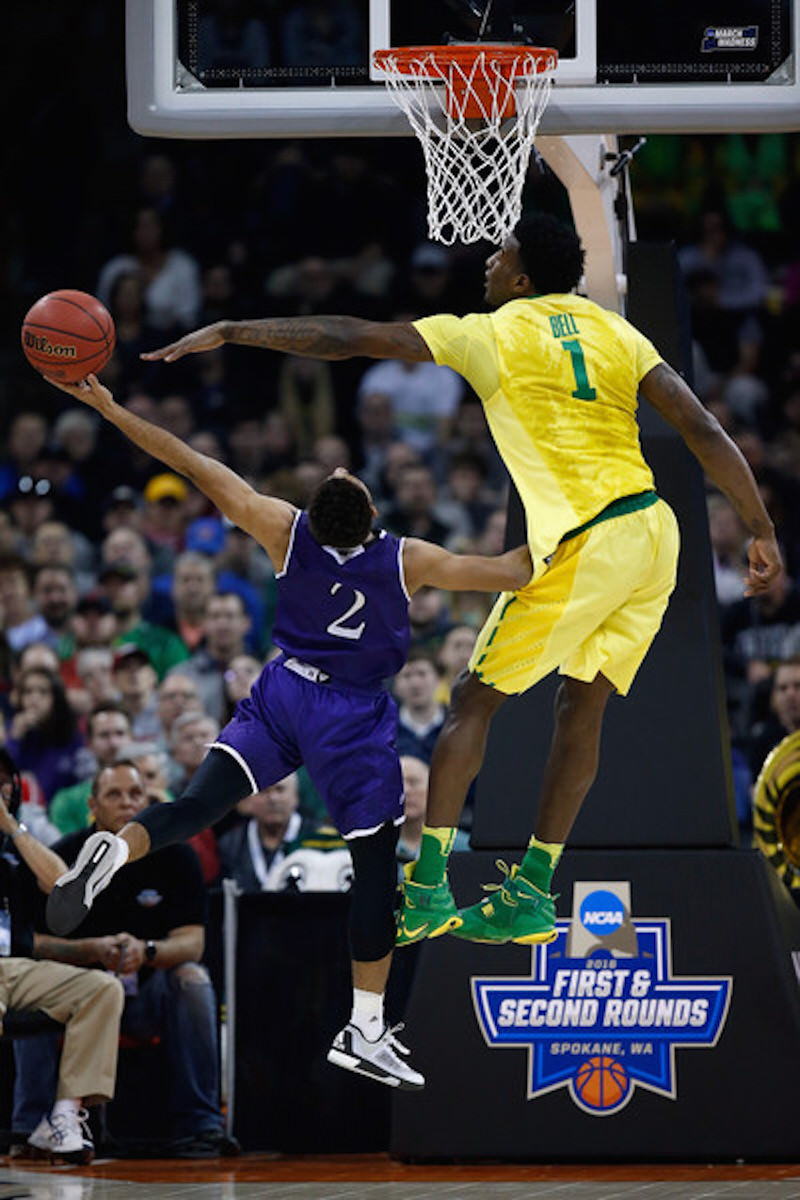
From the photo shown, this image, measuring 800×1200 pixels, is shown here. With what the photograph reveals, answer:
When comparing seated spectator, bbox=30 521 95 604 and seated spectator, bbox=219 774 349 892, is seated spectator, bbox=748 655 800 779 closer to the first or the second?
seated spectator, bbox=219 774 349 892

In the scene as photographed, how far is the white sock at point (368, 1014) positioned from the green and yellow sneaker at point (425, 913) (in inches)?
9.8

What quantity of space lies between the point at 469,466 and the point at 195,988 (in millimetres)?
5783

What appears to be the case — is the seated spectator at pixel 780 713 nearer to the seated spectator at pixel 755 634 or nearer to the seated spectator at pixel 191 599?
the seated spectator at pixel 755 634

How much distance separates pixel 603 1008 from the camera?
9.58m

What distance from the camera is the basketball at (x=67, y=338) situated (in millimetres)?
7578

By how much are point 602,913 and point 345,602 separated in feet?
8.31

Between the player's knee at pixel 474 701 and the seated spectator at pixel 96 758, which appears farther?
the seated spectator at pixel 96 758

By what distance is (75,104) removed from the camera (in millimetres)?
17688

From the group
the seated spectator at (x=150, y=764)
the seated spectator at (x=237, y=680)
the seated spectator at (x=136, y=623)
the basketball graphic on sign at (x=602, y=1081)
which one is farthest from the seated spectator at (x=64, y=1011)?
the seated spectator at (x=136, y=623)

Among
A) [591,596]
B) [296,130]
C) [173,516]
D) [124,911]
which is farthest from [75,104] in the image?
[591,596]

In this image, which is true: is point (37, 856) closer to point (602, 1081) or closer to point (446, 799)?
point (602, 1081)

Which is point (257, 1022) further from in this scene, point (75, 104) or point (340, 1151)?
point (75, 104)

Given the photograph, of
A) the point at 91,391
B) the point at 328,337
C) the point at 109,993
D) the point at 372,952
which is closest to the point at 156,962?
the point at 109,993

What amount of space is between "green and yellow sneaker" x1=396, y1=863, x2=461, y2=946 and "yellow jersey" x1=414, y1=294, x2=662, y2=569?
4.06 feet
